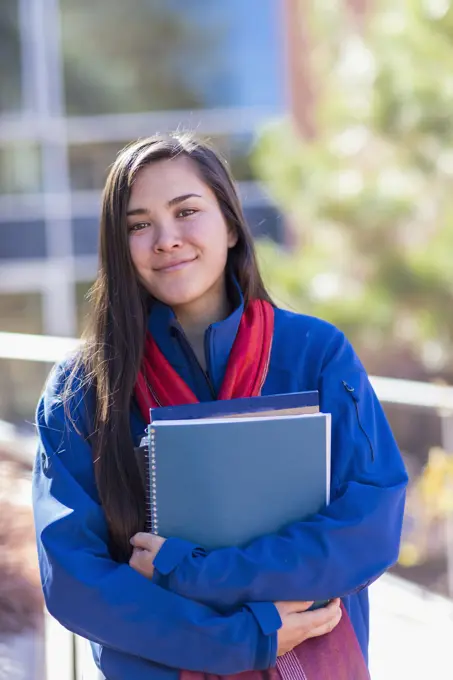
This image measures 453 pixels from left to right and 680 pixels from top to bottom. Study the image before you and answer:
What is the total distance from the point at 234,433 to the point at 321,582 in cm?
27

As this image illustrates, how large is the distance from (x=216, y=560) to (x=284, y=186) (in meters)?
7.60

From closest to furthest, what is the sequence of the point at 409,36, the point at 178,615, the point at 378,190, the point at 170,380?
the point at 178,615 → the point at 170,380 → the point at 409,36 → the point at 378,190

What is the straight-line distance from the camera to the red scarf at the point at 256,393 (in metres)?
1.61

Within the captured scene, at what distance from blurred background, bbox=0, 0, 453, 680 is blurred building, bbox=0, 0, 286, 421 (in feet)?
0.07

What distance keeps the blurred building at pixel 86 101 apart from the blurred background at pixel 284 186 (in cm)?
2

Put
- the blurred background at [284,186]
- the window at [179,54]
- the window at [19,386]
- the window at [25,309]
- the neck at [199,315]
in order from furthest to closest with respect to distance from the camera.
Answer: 1. the window at [25,309]
2. the window at [179,54]
3. the window at [19,386]
4. the blurred background at [284,186]
5. the neck at [199,315]

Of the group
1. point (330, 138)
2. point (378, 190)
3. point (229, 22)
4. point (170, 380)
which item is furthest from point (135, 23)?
point (170, 380)

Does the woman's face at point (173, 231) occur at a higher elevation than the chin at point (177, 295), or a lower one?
higher

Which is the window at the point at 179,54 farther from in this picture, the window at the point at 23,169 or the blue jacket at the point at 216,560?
the blue jacket at the point at 216,560

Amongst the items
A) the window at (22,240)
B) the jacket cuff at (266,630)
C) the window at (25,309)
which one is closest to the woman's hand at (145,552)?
the jacket cuff at (266,630)

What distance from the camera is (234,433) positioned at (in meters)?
1.58

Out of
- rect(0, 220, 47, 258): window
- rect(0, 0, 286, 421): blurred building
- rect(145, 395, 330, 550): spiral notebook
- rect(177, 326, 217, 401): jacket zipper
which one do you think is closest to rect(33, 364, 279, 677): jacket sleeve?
rect(145, 395, 330, 550): spiral notebook

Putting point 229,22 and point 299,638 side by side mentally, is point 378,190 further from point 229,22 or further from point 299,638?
point 299,638

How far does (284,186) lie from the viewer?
8930 millimetres
